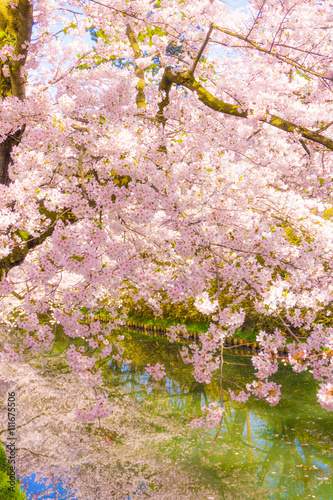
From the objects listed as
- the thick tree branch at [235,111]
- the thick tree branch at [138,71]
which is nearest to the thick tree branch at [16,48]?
the thick tree branch at [235,111]

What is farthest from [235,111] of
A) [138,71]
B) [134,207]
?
[138,71]

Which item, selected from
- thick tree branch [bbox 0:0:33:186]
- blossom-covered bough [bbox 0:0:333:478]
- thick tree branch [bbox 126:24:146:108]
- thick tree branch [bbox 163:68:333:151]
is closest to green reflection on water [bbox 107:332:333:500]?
blossom-covered bough [bbox 0:0:333:478]

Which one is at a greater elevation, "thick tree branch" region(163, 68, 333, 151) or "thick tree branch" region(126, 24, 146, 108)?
"thick tree branch" region(126, 24, 146, 108)

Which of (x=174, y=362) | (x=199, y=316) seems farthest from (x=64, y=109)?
(x=199, y=316)

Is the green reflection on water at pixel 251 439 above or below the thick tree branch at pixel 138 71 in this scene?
below

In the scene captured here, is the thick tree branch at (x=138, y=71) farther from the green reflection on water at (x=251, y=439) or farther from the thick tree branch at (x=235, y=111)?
the green reflection on water at (x=251, y=439)

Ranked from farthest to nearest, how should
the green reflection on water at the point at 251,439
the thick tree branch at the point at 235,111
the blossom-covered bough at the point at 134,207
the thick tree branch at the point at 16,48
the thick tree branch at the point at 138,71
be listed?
the thick tree branch at the point at 138,71 → the green reflection on water at the point at 251,439 → the thick tree branch at the point at 235,111 → the thick tree branch at the point at 16,48 → the blossom-covered bough at the point at 134,207

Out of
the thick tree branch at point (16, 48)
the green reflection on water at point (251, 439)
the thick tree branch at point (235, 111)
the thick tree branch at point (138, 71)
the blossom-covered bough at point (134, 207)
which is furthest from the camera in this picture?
the thick tree branch at point (138, 71)

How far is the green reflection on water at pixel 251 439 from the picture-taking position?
5441 mm

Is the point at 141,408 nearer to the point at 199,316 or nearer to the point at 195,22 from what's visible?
the point at 199,316

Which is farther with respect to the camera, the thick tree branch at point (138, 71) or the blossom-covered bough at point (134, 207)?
the thick tree branch at point (138, 71)

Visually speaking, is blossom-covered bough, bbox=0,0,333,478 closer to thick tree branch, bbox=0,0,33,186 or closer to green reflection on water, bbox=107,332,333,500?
thick tree branch, bbox=0,0,33,186

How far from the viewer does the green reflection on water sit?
17.9 feet

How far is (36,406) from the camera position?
28.7ft
